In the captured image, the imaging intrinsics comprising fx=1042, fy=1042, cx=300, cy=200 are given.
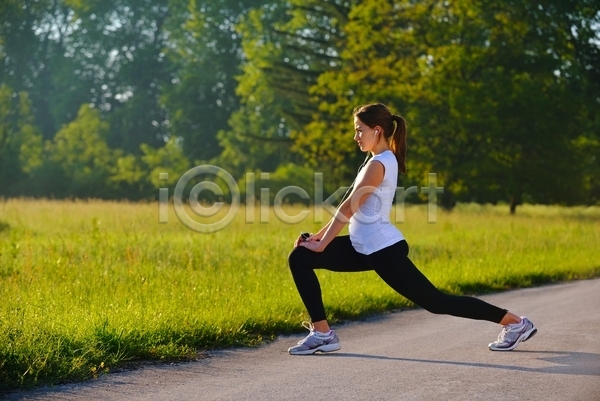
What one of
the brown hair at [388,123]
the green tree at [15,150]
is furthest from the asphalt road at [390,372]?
the green tree at [15,150]

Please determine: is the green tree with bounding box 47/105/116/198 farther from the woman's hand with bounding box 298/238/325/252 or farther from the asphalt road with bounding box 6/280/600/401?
the woman's hand with bounding box 298/238/325/252

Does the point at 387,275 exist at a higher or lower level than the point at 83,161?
lower

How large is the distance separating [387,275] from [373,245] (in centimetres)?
25

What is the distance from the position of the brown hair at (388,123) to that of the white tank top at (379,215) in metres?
0.13

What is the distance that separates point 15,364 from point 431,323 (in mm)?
4352

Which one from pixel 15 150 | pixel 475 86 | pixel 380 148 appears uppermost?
pixel 475 86

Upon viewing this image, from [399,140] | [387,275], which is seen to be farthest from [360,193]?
[387,275]

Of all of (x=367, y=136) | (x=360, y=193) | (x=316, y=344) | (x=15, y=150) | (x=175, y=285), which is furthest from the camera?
(x=15, y=150)

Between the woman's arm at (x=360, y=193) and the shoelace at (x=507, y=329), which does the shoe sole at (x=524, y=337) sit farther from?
the woman's arm at (x=360, y=193)

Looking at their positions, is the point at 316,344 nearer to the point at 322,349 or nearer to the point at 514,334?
the point at 322,349

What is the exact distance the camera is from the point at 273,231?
68.8 ft

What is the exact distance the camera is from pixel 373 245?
7266mm

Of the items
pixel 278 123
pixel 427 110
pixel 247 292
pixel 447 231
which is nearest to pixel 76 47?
pixel 278 123

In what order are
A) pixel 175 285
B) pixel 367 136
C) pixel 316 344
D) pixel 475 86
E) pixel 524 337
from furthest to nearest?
1. pixel 475 86
2. pixel 175 285
3. pixel 524 337
4. pixel 316 344
5. pixel 367 136
